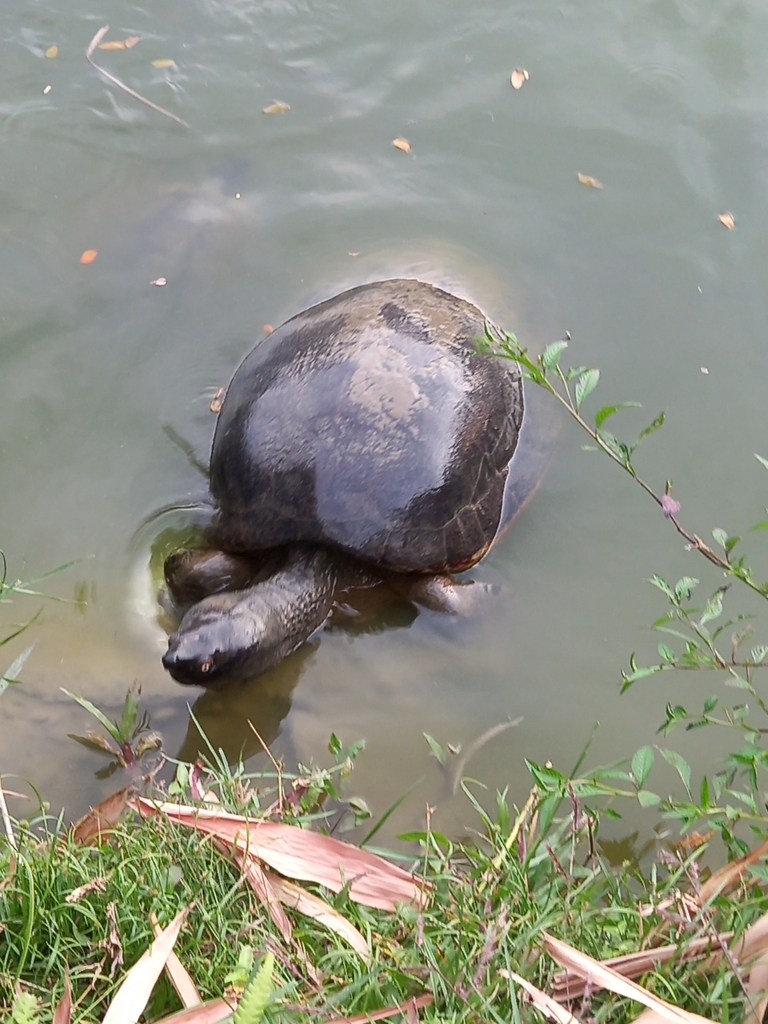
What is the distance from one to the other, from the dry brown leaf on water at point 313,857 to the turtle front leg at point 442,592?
1326 mm

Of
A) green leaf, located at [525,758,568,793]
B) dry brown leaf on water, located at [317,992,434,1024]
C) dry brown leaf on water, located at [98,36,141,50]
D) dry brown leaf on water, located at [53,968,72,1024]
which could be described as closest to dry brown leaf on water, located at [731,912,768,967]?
green leaf, located at [525,758,568,793]

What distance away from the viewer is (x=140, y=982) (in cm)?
187

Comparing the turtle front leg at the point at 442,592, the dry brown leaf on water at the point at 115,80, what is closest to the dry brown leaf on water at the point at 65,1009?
the turtle front leg at the point at 442,592

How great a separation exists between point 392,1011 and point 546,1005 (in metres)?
0.37

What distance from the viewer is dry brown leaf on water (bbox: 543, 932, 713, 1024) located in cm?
180

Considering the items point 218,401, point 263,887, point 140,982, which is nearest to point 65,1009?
point 140,982

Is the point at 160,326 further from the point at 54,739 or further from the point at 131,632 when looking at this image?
the point at 54,739

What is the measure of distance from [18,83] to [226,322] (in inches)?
84.6

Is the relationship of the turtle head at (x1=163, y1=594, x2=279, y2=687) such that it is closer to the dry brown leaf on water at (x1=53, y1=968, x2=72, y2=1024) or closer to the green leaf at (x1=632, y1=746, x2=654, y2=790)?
the dry brown leaf on water at (x1=53, y1=968, x2=72, y2=1024)

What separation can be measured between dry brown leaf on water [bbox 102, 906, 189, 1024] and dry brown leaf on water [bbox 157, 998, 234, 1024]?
0.24 ft

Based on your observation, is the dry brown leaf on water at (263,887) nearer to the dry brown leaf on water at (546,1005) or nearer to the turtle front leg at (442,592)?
the dry brown leaf on water at (546,1005)

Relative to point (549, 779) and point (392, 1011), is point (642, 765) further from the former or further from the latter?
point (392, 1011)

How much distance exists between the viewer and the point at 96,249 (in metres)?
4.16

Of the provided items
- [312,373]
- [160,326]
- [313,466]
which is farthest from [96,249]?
[313,466]
